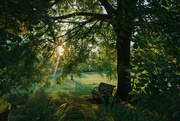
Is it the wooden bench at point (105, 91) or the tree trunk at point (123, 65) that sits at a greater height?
the tree trunk at point (123, 65)

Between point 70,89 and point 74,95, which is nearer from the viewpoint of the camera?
point 74,95

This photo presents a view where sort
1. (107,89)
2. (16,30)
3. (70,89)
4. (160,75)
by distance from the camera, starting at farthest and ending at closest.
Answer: (70,89) → (107,89) → (16,30) → (160,75)

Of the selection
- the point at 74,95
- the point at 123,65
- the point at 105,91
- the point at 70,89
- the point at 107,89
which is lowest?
the point at 70,89

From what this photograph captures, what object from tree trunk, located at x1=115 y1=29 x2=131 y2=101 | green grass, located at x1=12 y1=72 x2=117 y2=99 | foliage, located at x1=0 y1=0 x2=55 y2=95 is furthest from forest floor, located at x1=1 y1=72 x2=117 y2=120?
tree trunk, located at x1=115 y1=29 x2=131 y2=101

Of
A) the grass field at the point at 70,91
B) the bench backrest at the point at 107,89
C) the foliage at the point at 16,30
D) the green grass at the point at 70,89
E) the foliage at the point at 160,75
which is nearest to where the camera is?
the foliage at the point at 160,75

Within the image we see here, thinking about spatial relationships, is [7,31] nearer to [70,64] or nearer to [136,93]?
[136,93]

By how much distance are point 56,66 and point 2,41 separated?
5460 mm

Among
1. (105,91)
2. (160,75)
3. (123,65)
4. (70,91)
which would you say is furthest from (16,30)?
(70,91)

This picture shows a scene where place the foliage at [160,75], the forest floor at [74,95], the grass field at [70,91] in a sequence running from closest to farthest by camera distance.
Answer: the foliage at [160,75] < the forest floor at [74,95] < the grass field at [70,91]

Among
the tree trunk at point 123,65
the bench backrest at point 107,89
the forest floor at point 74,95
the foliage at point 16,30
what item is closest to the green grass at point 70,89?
the forest floor at point 74,95

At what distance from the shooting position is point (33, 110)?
3.40 feet

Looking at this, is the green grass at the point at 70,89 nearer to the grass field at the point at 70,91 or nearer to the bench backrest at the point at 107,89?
the grass field at the point at 70,91

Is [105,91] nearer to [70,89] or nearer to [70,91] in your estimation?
[70,91]

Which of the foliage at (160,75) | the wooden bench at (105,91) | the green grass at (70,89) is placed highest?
the foliage at (160,75)
